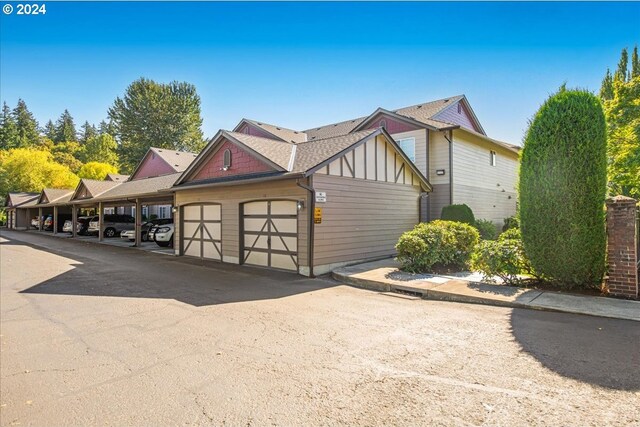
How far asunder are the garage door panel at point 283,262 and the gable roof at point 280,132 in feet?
36.3

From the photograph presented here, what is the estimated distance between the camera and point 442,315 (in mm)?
6117

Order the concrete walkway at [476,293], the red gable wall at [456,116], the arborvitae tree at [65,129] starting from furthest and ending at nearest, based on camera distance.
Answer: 1. the arborvitae tree at [65,129]
2. the red gable wall at [456,116]
3. the concrete walkway at [476,293]

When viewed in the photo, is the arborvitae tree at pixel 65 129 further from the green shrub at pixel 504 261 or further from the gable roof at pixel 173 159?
the green shrub at pixel 504 261

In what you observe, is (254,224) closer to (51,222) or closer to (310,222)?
(310,222)

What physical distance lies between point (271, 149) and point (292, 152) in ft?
2.45

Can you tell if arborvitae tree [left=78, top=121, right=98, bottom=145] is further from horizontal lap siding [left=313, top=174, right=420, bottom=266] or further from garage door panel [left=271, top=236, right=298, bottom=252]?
horizontal lap siding [left=313, top=174, right=420, bottom=266]

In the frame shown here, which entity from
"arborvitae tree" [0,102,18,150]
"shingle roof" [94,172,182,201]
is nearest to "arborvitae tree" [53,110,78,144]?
"arborvitae tree" [0,102,18,150]

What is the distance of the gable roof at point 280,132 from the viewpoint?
21266mm

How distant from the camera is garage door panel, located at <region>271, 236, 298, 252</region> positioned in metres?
10.8

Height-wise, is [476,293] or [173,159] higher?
[173,159]

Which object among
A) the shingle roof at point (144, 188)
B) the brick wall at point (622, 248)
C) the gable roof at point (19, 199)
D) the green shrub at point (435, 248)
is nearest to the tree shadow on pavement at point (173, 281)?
the green shrub at point (435, 248)

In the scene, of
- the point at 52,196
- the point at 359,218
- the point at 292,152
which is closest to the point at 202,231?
the point at 292,152

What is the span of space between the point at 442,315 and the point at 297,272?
17.3 feet

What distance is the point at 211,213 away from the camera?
13.7 metres
